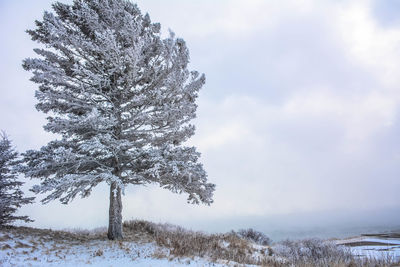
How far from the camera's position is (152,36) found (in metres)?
13.5

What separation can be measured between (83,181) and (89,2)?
870cm

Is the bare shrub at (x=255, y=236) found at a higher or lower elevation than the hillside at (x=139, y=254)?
lower

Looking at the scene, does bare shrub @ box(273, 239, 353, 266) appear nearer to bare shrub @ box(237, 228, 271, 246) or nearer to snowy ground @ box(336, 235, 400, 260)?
snowy ground @ box(336, 235, 400, 260)

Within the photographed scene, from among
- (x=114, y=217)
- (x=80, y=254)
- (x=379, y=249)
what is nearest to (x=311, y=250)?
(x=379, y=249)

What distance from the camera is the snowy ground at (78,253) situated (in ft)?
27.4

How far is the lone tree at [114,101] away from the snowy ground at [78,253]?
5.69 ft

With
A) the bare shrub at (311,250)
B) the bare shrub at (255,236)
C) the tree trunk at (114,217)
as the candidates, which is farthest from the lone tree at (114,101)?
the bare shrub at (255,236)

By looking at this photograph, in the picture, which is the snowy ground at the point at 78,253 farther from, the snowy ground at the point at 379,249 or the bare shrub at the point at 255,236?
the bare shrub at the point at 255,236

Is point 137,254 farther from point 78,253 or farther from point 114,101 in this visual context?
point 114,101

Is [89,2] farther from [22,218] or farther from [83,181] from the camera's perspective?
[22,218]

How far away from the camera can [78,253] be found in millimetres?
9828

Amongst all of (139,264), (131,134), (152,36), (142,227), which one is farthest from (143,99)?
(142,227)

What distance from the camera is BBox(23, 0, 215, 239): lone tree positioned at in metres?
11.1

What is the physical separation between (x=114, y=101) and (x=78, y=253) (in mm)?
6779
